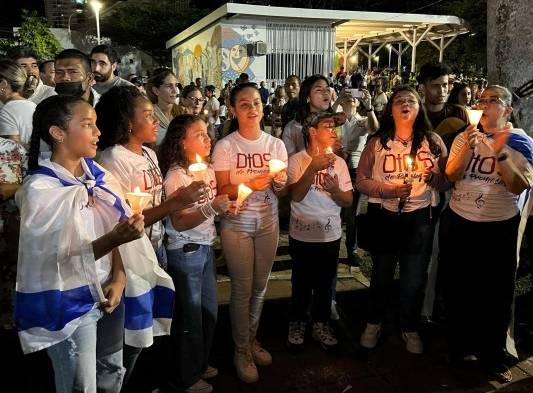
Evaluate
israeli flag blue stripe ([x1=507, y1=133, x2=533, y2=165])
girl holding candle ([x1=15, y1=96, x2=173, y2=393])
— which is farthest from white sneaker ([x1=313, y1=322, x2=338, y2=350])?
israeli flag blue stripe ([x1=507, y1=133, x2=533, y2=165])

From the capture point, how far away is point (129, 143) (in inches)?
118

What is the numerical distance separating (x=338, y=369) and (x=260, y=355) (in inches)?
25.4

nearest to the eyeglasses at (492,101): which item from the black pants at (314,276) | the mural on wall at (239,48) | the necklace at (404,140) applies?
the necklace at (404,140)

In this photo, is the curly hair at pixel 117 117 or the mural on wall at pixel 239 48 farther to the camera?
the mural on wall at pixel 239 48

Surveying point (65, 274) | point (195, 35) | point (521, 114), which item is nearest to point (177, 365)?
point (65, 274)

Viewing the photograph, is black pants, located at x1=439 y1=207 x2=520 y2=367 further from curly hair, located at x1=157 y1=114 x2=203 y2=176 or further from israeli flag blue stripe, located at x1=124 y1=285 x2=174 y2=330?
israeli flag blue stripe, located at x1=124 y1=285 x2=174 y2=330

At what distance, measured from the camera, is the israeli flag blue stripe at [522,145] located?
3.47 m

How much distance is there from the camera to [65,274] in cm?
222

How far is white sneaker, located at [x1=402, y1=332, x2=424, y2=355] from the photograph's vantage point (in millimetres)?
4020

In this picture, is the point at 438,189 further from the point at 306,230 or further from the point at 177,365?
the point at 177,365

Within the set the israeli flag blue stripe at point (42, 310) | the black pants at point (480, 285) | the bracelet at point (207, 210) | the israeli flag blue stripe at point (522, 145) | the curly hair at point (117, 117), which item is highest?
the curly hair at point (117, 117)

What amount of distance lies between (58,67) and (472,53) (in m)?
22.1

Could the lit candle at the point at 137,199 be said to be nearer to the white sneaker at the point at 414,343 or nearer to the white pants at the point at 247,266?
the white pants at the point at 247,266

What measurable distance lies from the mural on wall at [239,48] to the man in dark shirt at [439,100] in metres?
12.2
